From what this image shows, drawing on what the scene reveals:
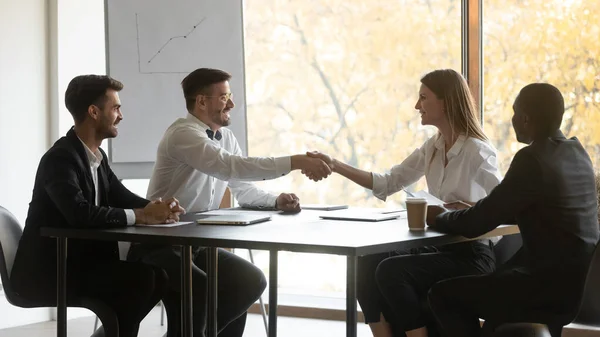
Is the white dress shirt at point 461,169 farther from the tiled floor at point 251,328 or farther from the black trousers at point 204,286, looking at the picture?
the tiled floor at point 251,328

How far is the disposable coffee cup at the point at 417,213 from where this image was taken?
2.66m

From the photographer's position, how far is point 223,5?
435cm

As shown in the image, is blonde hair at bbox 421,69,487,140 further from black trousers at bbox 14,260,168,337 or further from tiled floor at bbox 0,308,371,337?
tiled floor at bbox 0,308,371,337

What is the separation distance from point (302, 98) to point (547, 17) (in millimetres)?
1582

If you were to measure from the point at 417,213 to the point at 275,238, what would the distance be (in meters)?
0.50

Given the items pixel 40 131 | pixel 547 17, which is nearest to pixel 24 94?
pixel 40 131

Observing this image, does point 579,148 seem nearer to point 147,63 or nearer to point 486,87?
point 486,87

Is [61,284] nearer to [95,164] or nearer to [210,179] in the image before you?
[95,164]

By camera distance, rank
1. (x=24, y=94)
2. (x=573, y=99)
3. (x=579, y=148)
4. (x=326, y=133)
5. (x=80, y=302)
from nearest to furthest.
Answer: (x=579, y=148), (x=80, y=302), (x=573, y=99), (x=24, y=94), (x=326, y=133)

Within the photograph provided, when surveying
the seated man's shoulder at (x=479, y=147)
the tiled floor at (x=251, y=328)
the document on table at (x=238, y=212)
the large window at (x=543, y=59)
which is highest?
the large window at (x=543, y=59)

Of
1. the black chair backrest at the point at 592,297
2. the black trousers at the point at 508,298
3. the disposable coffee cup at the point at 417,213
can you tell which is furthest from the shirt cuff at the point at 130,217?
the black chair backrest at the point at 592,297

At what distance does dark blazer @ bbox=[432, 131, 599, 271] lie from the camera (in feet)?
8.22

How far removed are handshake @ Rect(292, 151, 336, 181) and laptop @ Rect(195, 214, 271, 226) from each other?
472 millimetres

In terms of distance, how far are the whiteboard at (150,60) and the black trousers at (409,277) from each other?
1725 mm
